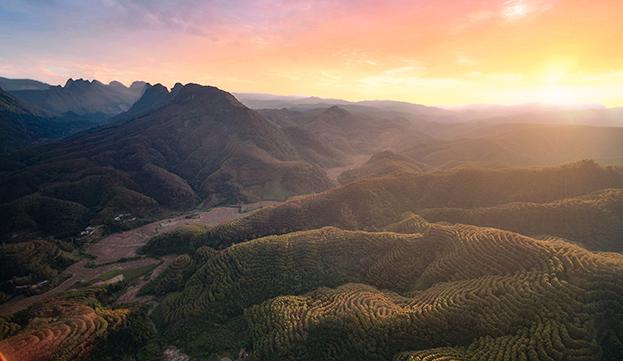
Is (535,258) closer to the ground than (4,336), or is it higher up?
higher up

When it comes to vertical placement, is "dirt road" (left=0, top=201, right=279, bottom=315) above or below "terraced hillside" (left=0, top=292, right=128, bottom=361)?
below

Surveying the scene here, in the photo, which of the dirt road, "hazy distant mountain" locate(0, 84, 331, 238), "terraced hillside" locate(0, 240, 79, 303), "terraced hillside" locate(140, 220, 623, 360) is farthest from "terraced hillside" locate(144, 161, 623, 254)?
"hazy distant mountain" locate(0, 84, 331, 238)

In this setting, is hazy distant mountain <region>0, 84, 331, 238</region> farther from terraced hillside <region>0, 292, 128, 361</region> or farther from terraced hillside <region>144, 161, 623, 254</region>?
terraced hillside <region>0, 292, 128, 361</region>

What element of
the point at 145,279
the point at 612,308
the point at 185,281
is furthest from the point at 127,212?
the point at 612,308

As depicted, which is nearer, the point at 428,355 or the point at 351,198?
the point at 428,355

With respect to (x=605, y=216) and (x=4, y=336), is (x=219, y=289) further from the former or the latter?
(x=605, y=216)

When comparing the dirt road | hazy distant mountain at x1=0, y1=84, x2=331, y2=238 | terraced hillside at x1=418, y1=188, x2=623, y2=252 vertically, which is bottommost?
the dirt road

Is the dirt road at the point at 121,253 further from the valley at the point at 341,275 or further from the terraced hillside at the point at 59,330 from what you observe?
the terraced hillside at the point at 59,330
